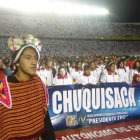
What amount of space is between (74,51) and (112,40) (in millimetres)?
797

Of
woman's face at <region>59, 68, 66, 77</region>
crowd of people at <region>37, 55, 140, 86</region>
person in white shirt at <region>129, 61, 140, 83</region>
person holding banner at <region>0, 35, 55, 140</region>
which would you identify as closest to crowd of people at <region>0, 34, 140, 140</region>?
person holding banner at <region>0, 35, 55, 140</region>

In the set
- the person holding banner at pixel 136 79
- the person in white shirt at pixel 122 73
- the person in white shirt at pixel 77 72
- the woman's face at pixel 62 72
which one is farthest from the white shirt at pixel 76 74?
the person holding banner at pixel 136 79

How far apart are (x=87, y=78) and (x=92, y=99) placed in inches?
12.0

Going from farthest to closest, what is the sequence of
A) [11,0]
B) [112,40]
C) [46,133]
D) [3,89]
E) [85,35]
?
[112,40] < [85,35] < [11,0] < [46,133] < [3,89]

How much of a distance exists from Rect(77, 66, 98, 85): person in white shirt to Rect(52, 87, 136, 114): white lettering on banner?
0.11 meters

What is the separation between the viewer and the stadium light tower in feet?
7.64

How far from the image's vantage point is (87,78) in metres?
2.62

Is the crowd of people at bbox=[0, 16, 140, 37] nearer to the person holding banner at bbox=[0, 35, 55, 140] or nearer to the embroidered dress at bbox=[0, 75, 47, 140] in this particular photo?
the person holding banner at bbox=[0, 35, 55, 140]

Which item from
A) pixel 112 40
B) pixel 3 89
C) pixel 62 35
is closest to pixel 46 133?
pixel 3 89

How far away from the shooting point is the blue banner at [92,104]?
234 centimetres

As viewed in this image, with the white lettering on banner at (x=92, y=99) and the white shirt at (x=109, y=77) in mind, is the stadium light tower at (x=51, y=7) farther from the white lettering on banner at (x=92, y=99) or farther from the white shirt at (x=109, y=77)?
the white lettering on banner at (x=92, y=99)

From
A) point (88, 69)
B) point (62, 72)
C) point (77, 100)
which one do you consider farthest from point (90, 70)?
point (77, 100)

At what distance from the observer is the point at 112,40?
3115mm

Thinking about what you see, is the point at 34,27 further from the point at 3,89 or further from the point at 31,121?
the point at 31,121
